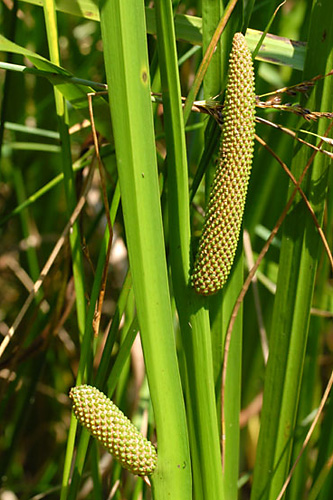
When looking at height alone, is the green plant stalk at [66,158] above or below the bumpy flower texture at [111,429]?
above

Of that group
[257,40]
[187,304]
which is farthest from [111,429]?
[257,40]

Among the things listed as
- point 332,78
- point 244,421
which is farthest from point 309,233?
point 244,421

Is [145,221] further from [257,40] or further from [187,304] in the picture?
[257,40]

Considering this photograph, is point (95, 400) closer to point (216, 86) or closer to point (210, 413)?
point (210, 413)

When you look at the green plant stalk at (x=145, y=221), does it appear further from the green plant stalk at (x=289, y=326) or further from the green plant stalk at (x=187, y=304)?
the green plant stalk at (x=289, y=326)

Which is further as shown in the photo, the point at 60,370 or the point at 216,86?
the point at 60,370

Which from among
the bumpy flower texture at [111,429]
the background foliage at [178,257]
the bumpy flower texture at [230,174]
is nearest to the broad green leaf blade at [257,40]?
the background foliage at [178,257]

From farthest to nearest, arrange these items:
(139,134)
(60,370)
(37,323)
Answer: (60,370), (37,323), (139,134)
